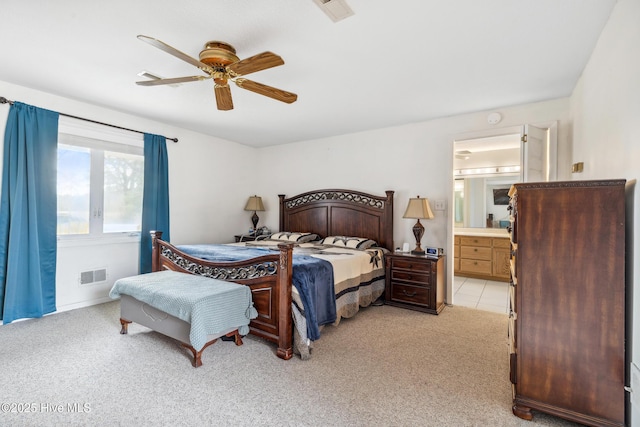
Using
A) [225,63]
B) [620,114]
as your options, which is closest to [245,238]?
[225,63]

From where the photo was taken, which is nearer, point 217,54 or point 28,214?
point 217,54

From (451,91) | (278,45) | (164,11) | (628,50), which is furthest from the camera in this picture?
(451,91)

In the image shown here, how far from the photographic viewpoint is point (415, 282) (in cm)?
377

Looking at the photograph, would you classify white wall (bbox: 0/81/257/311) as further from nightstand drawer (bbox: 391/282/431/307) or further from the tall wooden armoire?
the tall wooden armoire

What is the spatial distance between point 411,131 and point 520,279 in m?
2.97

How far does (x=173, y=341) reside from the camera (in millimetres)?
2797

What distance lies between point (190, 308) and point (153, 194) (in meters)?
2.63

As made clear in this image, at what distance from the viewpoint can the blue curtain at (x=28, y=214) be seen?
10.2 feet

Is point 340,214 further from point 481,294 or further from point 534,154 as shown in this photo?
point 534,154

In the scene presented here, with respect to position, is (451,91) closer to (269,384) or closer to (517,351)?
(517,351)

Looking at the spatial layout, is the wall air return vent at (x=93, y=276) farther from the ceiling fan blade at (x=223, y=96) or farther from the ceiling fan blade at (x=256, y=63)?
the ceiling fan blade at (x=256, y=63)

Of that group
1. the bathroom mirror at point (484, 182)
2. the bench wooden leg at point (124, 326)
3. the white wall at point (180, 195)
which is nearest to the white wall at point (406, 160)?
the white wall at point (180, 195)

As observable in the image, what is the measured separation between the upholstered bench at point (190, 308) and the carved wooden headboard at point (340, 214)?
7.78 feet

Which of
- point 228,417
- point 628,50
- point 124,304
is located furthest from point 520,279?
point 124,304
